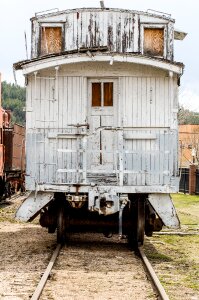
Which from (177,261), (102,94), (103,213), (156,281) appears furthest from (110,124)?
(156,281)

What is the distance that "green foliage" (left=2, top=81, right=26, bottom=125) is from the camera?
3869 inches

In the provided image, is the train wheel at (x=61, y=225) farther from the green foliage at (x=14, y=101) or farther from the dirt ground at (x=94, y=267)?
the green foliage at (x=14, y=101)

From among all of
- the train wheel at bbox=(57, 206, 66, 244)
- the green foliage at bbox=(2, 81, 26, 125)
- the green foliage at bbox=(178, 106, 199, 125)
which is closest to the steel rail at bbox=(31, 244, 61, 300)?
the train wheel at bbox=(57, 206, 66, 244)

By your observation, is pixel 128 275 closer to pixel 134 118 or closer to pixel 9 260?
pixel 9 260

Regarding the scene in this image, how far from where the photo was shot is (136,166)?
12000mm

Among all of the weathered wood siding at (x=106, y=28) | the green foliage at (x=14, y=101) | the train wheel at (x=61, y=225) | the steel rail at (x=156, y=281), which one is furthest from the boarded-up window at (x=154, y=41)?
the green foliage at (x=14, y=101)

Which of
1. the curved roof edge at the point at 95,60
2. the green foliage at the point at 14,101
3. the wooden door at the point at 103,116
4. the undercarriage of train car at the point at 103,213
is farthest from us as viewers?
the green foliage at the point at 14,101

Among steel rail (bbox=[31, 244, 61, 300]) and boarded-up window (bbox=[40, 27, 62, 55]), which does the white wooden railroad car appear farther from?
boarded-up window (bbox=[40, 27, 62, 55])

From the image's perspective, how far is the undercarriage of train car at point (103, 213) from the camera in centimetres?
1142

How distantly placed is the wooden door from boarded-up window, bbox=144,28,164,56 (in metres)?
1.91

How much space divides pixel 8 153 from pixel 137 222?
12.0 m

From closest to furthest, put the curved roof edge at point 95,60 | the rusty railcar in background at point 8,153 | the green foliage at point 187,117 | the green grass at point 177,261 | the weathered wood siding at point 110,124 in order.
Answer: the green grass at point 177,261 < the curved roof edge at point 95,60 < the weathered wood siding at point 110,124 < the rusty railcar in background at point 8,153 < the green foliage at point 187,117

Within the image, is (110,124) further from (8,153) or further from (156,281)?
(8,153)

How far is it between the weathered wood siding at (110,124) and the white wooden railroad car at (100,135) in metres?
0.02
